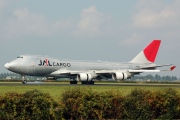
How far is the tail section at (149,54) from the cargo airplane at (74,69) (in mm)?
3469

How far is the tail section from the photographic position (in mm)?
82250

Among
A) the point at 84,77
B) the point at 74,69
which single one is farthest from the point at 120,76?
the point at 74,69

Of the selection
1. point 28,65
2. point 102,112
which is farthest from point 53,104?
point 28,65

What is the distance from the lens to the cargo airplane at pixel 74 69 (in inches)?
2687

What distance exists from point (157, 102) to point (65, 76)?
5304 cm

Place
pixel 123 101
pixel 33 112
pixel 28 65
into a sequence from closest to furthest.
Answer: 1. pixel 33 112
2. pixel 123 101
3. pixel 28 65

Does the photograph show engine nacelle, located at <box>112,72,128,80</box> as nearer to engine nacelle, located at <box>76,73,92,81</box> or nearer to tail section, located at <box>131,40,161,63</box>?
engine nacelle, located at <box>76,73,92,81</box>

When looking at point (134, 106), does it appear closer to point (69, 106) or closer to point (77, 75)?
point (69, 106)

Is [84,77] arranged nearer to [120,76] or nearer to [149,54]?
[120,76]

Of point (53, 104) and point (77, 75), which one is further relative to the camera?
point (77, 75)

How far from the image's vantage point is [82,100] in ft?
59.0

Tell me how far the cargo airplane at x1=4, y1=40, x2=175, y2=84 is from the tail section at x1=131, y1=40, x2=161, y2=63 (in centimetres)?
347

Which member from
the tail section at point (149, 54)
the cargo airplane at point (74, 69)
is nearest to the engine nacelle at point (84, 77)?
the cargo airplane at point (74, 69)

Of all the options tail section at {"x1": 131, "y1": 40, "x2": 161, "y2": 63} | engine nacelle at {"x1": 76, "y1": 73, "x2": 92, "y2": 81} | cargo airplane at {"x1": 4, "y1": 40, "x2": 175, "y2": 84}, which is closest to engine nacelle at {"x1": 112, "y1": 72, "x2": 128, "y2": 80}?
cargo airplane at {"x1": 4, "y1": 40, "x2": 175, "y2": 84}
